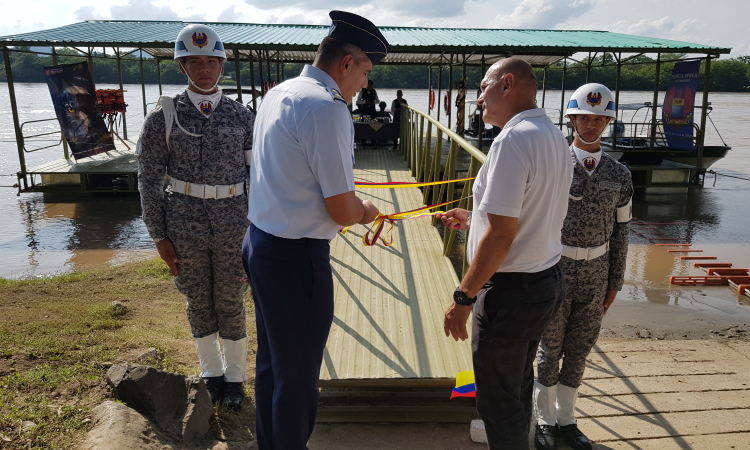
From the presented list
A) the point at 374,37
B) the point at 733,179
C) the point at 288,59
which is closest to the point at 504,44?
the point at 733,179

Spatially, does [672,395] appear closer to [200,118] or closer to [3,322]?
[200,118]

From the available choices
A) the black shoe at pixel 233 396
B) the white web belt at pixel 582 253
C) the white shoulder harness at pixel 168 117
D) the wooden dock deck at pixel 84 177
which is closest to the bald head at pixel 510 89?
the white web belt at pixel 582 253

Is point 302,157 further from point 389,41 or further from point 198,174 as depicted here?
point 389,41

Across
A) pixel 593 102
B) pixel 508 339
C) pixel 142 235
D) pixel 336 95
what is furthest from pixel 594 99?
pixel 142 235

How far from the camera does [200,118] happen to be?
267 cm

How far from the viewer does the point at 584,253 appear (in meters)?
2.55

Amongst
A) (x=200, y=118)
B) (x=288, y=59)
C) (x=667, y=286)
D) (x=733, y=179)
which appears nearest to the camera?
(x=200, y=118)

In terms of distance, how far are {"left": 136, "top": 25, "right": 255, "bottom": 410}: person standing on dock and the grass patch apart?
71cm

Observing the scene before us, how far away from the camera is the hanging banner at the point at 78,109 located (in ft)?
37.9

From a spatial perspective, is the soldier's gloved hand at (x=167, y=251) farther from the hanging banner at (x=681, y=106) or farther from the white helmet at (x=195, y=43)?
the hanging banner at (x=681, y=106)

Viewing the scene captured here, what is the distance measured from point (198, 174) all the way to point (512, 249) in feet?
5.02

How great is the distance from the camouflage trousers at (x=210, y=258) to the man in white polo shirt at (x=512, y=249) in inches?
49.1

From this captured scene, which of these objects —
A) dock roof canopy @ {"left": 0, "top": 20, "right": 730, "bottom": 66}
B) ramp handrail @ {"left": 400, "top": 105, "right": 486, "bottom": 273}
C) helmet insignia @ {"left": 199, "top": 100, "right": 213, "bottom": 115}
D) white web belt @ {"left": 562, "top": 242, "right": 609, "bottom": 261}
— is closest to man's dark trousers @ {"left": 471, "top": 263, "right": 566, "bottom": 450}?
white web belt @ {"left": 562, "top": 242, "right": 609, "bottom": 261}

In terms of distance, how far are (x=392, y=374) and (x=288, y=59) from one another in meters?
19.1
